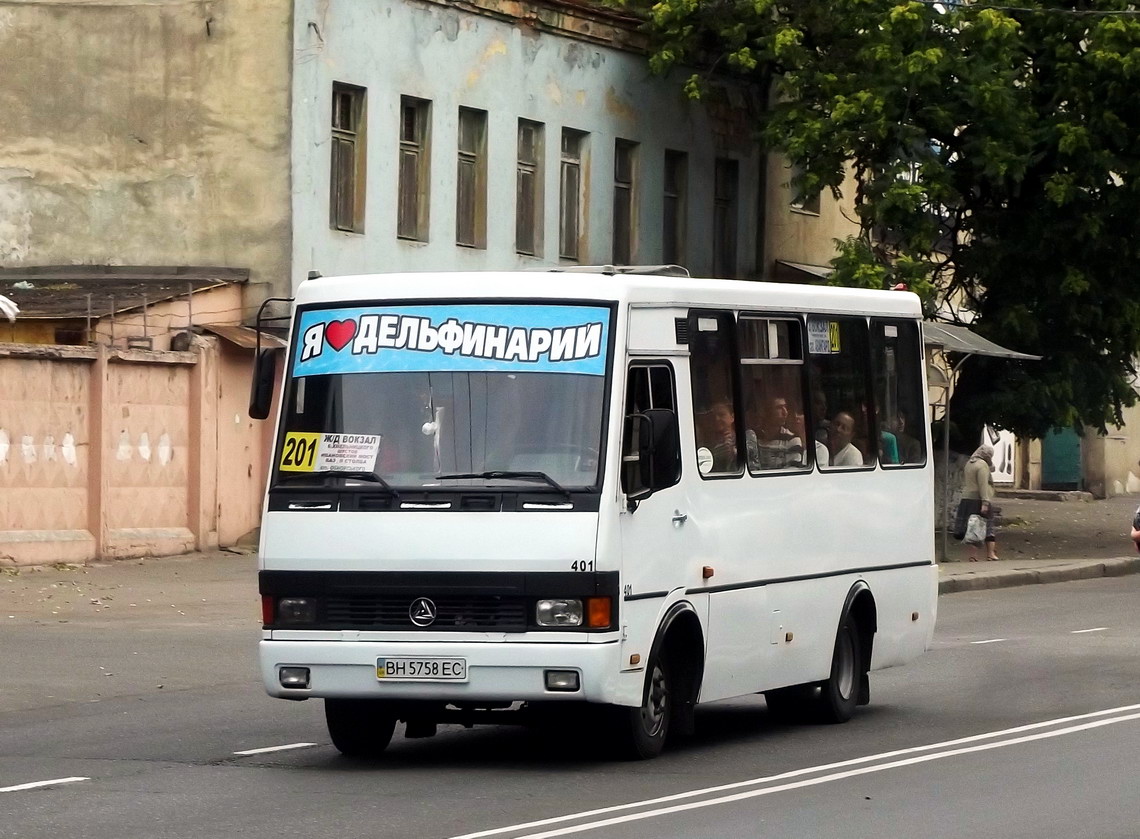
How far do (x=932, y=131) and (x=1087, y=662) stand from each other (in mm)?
16036

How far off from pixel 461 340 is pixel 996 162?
68.7ft

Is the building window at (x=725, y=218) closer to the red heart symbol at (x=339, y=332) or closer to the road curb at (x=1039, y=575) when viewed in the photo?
the road curb at (x=1039, y=575)

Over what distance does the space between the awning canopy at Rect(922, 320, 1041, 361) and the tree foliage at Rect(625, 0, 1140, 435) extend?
0.66 metres

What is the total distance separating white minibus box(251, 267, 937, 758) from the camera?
1107 cm

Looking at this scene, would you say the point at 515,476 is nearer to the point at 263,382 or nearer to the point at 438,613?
the point at 438,613

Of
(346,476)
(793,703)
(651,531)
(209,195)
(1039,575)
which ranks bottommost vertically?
(793,703)

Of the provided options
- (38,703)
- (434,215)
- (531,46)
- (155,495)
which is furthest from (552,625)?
(531,46)

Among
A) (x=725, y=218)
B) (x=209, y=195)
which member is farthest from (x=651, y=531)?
(x=725, y=218)

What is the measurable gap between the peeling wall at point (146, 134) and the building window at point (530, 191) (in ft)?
17.2

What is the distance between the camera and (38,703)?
49.4 ft

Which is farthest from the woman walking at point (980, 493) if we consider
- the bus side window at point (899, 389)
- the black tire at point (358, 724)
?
the black tire at point (358, 724)

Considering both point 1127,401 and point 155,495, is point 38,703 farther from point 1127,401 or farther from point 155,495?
point 1127,401

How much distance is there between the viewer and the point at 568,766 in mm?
11617

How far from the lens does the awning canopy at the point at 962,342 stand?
2972 centimetres
